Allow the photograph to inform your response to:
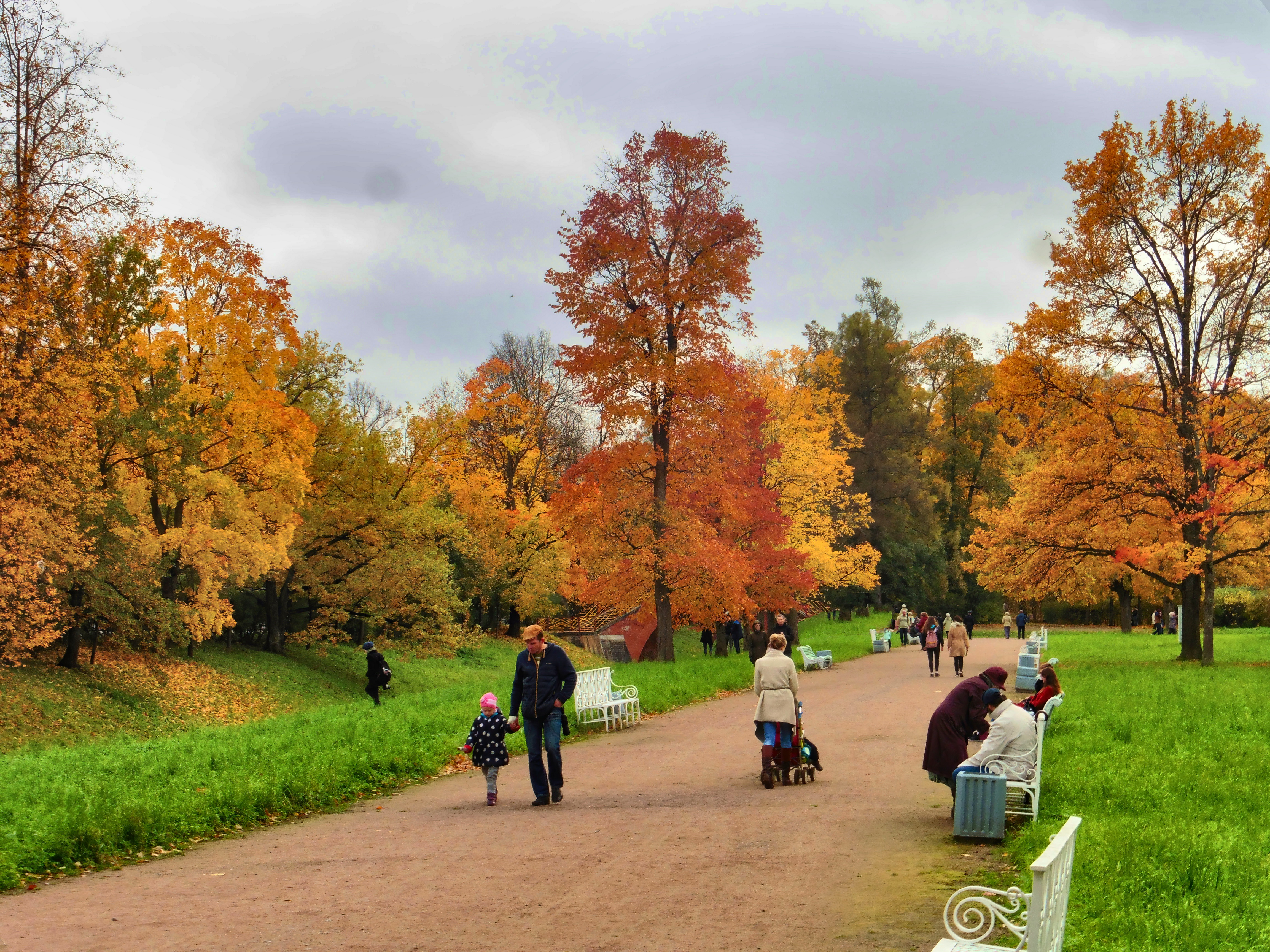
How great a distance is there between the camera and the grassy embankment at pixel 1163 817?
5547 mm

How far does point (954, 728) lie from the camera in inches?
376

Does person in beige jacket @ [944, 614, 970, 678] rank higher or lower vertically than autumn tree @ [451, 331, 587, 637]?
Result: lower

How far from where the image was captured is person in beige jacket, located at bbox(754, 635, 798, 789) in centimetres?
1151

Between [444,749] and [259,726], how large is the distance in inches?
198

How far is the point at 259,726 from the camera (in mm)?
17375

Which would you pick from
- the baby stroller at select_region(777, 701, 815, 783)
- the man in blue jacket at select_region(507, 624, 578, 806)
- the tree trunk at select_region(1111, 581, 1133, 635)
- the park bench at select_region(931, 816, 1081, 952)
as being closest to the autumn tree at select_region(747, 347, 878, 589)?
the tree trunk at select_region(1111, 581, 1133, 635)

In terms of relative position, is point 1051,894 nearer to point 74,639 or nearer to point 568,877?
point 568,877

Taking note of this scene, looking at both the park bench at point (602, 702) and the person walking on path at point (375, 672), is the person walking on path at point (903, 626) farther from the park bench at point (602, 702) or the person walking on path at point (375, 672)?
the park bench at point (602, 702)

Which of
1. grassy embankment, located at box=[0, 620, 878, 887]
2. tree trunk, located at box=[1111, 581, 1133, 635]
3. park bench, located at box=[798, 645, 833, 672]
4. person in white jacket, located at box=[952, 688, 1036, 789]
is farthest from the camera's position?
tree trunk, located at box=[1111, 581, 1133, 635]

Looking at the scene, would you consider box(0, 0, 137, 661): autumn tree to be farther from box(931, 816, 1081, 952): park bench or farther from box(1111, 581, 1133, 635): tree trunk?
box(1111, 581, 1133, 635): tree trunk

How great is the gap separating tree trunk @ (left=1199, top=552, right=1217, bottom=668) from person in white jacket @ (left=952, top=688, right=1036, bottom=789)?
19.5m

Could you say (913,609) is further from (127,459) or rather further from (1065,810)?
(1065,810)

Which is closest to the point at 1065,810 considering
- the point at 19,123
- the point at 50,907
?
the point at 50,907

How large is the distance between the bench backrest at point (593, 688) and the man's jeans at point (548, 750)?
568 cm
